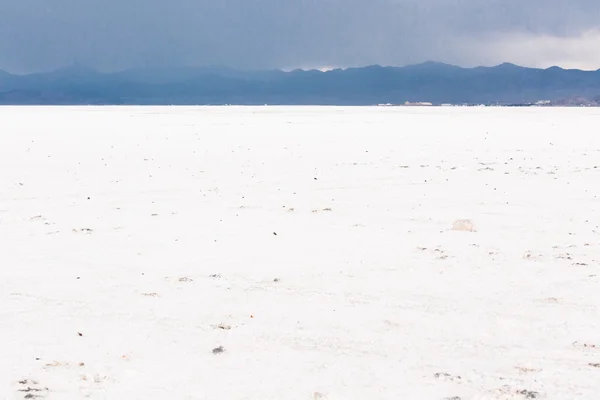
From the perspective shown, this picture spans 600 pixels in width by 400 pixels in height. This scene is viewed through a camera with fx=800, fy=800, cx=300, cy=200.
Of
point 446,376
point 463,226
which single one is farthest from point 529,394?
point 463,226

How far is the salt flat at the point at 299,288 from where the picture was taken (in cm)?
610

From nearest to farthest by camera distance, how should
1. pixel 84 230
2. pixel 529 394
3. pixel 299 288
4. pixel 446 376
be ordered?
pixel 529 394
pixel 446 376
pixel 299 288
pixel 84 230

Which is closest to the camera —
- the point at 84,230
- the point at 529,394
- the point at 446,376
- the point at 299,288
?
the point at 529,394

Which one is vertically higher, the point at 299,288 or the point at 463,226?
the point at 463,226

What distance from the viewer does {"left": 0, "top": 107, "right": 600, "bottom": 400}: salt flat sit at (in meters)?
6.10

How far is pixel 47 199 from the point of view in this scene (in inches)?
612

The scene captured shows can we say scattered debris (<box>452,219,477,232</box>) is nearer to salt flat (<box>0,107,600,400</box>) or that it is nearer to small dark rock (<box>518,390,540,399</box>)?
salt flat (<box>0,107,600,400</box>)

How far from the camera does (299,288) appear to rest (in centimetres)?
873

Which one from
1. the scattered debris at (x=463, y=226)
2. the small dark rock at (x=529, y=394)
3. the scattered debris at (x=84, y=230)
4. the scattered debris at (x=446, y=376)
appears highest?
the scattered debris at (x=463, y=226)

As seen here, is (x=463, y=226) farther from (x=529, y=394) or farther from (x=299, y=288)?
(x=529, y=394)

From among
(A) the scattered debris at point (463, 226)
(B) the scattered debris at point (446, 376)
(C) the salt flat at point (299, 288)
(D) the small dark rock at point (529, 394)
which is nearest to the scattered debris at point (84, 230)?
(C) the salt flat at point (299, 288)

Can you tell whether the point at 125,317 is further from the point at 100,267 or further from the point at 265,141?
the point at 265,141

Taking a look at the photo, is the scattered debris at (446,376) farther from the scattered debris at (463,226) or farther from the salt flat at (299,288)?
the scattered debris at (463,226)

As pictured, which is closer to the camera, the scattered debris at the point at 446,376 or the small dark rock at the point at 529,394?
the small dark rock at the point at 529,394
